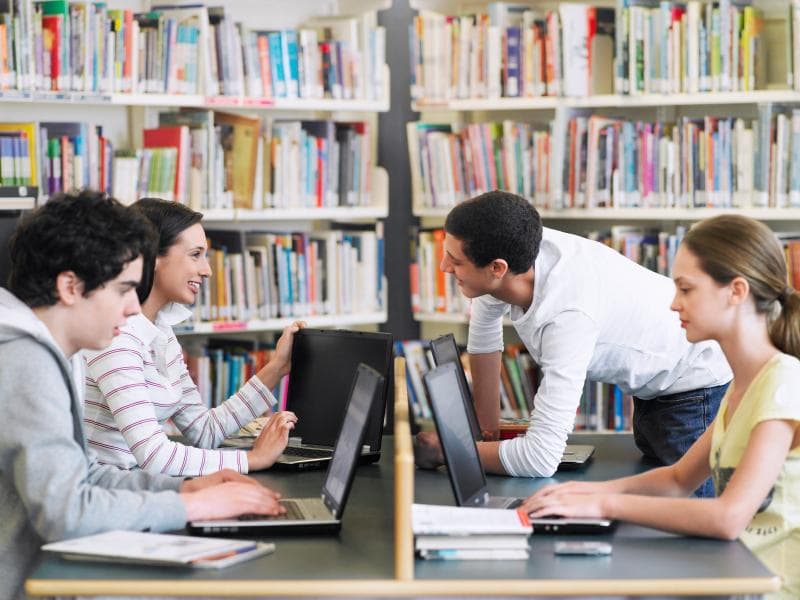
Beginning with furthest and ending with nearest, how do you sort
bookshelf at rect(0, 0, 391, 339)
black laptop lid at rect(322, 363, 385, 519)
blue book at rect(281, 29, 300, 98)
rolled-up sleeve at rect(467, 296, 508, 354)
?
blue book at rect(281, 29, 300, 98) → bookshelf at rect(0, 0, 391, 339) → rolled-up sleeve at rect(467, 296, 508, 354) → black laptop lid at rect(322, 363, 385, 519)

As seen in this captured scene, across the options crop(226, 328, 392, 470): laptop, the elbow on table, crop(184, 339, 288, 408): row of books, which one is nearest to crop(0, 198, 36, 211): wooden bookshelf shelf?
crop(184, 339, 288, 408): row of books

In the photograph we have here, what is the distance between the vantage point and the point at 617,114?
4.33m

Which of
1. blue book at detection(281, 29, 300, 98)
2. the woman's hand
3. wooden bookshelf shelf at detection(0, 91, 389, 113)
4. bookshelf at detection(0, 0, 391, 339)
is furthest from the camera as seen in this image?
blue book at detection(281, 29, 300, 98)

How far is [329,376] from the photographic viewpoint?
2.49 meters

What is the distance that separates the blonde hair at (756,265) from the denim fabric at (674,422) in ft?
1.89

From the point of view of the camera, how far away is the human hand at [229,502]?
1.87m

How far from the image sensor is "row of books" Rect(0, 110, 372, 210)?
373 centimetres

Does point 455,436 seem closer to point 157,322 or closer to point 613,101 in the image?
point 157,322

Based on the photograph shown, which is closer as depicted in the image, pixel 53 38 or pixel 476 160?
pixel 53 38

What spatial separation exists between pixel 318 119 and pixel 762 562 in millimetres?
2999

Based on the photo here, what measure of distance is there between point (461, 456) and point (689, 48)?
2.39 metres

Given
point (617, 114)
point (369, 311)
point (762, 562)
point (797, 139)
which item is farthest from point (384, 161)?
point (762, 562)

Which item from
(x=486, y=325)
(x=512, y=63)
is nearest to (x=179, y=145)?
(x=512, y=63)

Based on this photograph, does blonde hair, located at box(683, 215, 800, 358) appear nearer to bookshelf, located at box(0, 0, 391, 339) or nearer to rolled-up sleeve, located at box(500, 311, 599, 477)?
rolled-up sleeve, located at box(500, 311, 599, 477)
